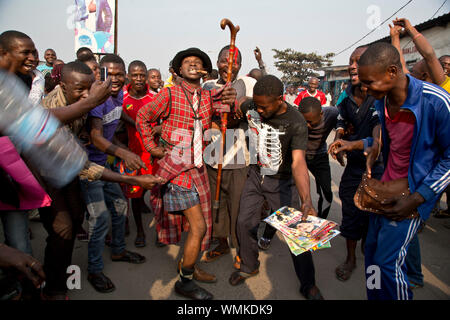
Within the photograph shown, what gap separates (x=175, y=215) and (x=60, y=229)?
38.6 inches

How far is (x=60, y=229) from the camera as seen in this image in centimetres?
235

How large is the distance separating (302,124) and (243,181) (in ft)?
3.02

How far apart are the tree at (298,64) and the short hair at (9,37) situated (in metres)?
34.9

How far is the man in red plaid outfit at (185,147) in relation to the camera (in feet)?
8.39

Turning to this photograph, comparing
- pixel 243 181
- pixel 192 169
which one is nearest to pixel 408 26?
pixel 243 181

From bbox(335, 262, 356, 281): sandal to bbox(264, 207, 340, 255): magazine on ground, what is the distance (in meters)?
1.24

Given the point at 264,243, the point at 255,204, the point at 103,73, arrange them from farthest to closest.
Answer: the point at 264,243 → the point at 103,73 → the point at 255,204

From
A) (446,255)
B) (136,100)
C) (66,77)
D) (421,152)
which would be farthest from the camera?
(136,100)

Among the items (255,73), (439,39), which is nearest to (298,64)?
(439,39)

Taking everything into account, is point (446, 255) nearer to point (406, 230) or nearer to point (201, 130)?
point (406, 230)

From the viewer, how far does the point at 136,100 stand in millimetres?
3879

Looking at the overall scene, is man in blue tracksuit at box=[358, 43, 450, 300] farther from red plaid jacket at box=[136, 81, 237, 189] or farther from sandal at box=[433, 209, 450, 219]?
sandal at box=[433, 209, 450, 219]

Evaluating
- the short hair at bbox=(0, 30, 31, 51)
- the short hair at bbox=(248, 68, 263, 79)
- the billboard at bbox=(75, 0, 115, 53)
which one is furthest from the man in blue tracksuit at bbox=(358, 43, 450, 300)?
the billboard at bbox=(75, 0, 115, 53)

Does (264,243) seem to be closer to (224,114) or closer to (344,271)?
(344,271)
